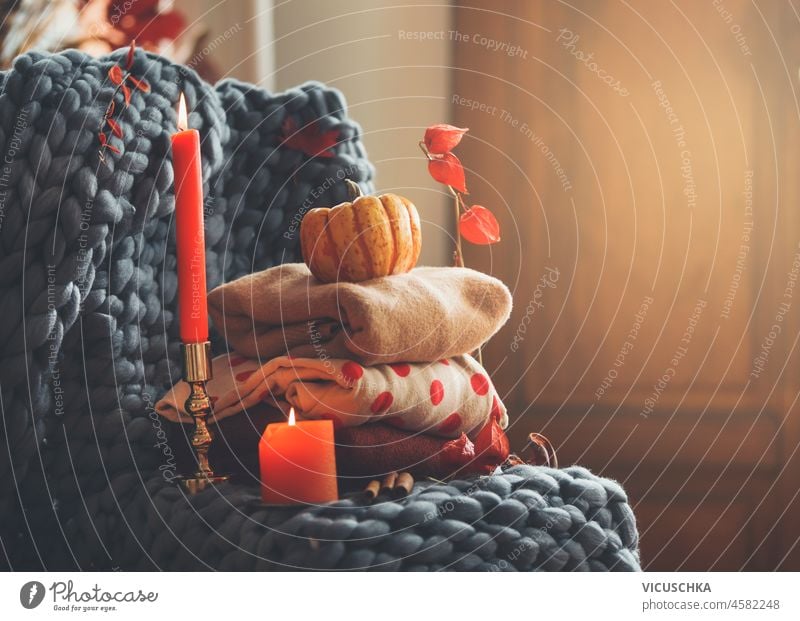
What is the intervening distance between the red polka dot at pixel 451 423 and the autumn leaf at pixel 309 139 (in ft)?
0.82

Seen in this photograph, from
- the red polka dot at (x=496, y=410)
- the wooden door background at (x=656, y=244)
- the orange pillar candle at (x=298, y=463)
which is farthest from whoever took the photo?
the wooden door background at (x=656, y=244)

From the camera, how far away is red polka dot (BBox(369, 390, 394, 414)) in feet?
1.63

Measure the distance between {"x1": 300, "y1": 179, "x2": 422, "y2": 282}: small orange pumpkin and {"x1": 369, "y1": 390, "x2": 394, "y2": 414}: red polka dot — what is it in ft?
0.24

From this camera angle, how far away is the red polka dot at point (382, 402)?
0.50 metres

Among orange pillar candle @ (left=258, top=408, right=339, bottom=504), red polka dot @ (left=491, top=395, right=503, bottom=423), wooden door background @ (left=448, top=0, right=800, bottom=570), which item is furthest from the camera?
wooden door background @ (left=448, top=0, right=800, bottom=570)

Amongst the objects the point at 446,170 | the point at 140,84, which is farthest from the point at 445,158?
the point at 140,84

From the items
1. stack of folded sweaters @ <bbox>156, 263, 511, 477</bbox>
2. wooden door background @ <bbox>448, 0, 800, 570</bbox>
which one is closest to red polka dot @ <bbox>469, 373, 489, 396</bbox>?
stack of folded sweaters @ <bbox>156, 263, 511, 477</bbox>

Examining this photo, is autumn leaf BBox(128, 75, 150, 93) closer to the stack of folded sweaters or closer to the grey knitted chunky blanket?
the grey knitted chunky blanket

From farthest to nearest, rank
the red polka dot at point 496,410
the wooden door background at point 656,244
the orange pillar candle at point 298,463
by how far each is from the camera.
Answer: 1. the wooden door background at point 656,244
2. the red polka dot at point 496,410
3. the orange pillar candle at point 298,463

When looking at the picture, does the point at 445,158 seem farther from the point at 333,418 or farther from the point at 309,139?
the point at 333,418

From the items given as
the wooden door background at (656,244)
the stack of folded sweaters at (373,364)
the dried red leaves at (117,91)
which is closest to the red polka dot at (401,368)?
the stack of folded sweaters at (373,364)

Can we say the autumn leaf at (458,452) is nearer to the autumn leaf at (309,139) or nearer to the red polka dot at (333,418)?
the red polka dot at (333,418)
